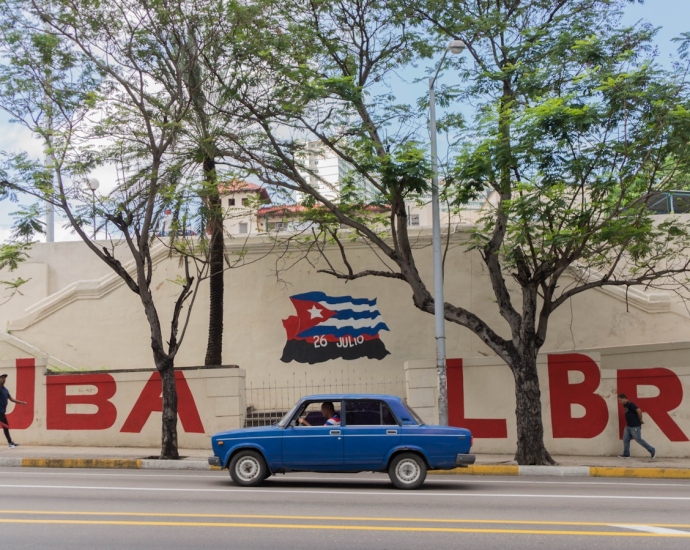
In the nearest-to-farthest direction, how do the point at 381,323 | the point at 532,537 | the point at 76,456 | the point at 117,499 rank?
the point at 532,537 < the point at 117,499 < the point at 76,456 < the point at 381,323

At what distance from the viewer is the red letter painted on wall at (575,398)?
659 inches

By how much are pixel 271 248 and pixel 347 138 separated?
6.00 metres

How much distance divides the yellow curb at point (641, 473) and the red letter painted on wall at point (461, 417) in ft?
10.2

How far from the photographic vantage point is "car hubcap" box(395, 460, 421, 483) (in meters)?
10.6

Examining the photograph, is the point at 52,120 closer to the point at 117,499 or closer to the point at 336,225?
the point at 336,225

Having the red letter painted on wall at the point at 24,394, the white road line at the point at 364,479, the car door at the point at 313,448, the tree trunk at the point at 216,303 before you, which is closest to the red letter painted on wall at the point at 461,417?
the white road line at the point at 364,479

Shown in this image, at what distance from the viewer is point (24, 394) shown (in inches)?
717

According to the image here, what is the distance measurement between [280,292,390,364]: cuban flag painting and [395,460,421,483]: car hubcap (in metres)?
10.4

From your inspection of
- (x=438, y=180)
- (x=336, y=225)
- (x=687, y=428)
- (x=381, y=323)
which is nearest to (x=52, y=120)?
(x=336, y=225)

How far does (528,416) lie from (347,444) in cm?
579

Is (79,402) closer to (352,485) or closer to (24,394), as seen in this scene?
(24,394)

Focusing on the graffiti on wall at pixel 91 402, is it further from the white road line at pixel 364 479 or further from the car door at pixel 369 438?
the car door at pixel 369 438

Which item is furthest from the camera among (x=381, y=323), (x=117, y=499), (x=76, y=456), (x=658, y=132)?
(x=381, y=323)

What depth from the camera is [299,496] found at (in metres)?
9.83
